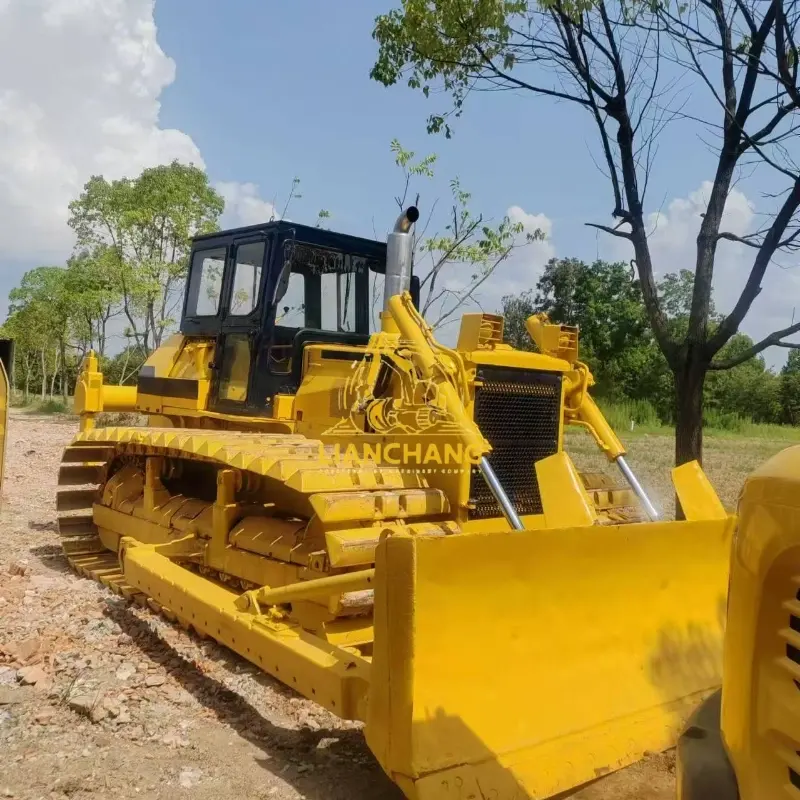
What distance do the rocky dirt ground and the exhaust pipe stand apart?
8.03ft

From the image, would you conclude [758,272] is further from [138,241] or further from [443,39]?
[138,241]

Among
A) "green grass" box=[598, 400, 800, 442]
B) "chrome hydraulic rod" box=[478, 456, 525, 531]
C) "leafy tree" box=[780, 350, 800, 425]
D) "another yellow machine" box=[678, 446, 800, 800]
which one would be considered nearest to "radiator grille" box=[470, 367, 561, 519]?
"chrome hydraulic rod" box=[478, 456, 525, 531]

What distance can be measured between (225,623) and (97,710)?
0.67 metres

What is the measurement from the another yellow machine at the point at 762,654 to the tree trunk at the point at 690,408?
482 cm

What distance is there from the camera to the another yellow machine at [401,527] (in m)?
2.88

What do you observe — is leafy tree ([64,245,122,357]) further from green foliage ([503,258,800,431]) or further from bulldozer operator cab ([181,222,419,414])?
bulldozer operator cab ([181,222,419,414])

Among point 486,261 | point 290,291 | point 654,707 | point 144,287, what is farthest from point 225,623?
point 144,287

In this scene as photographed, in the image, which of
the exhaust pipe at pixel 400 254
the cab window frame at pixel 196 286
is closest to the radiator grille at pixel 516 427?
the exhaust pipe at pixel 400 254

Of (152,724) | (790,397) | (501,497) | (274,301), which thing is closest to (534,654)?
(501,497)

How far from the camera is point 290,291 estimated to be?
5.77 metres

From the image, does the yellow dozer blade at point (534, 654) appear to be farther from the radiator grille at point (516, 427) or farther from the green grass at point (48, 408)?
the green grass at point (48, 408)

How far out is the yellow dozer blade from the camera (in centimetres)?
276

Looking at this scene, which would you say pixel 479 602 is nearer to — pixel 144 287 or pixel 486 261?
pixel 486 261

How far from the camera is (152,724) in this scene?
365 cm
